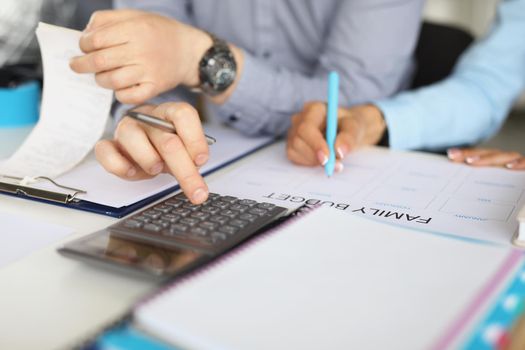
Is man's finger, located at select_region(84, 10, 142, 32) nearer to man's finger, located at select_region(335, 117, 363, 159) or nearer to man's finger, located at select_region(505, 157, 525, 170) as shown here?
man's finger, located at select_region(335, 117, 363, 159)

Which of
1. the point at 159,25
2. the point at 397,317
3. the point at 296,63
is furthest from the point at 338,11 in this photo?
the point at 397,317

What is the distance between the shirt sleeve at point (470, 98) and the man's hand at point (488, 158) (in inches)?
5.1

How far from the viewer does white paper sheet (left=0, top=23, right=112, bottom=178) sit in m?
0.75

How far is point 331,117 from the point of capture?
0.72 metres

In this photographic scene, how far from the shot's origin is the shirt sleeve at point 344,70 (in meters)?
0.91

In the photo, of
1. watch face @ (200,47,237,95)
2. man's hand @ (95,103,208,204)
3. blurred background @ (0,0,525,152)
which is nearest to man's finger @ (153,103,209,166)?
man's hand @ (95,103,208,204)

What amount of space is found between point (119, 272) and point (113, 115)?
1.63ft

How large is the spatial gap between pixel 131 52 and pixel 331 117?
9.3 inches

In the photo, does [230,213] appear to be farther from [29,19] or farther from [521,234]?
[29,19]

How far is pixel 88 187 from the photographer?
2.23 feet

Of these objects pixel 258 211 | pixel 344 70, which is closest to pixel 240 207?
pixel 258 211

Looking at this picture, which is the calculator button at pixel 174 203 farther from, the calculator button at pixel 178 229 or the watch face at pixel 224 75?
the watch face at pixel 224 75

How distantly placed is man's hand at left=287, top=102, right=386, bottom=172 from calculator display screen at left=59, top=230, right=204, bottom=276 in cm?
28

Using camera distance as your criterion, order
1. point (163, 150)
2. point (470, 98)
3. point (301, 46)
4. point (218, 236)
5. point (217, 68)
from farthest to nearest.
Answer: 1. point (301, 46)
2. point (470, 98)
3. point (217, 68)
4. point (163, 150)
5. point (218, 236)
